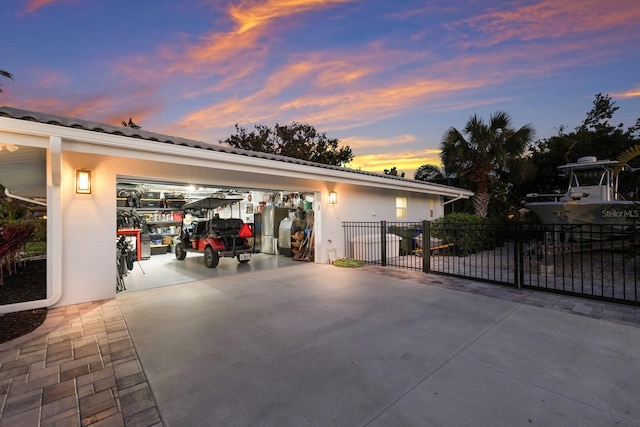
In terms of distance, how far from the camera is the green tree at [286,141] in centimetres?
2286

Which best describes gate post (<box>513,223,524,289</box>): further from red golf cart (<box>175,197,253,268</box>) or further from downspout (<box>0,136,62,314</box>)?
downspout (<box>0,136,62,314</box>)

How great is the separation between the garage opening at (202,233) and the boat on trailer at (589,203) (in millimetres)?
7448

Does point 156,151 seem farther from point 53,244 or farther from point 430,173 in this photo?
point 430,173

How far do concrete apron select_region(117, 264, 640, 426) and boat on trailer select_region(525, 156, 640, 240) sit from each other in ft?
18.9

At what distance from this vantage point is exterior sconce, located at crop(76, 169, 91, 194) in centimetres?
477

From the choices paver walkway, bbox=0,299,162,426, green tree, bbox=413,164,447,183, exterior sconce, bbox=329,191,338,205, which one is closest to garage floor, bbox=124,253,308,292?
exterior sconce, bbox=329,191,338,205

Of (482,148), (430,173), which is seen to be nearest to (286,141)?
(430,173)

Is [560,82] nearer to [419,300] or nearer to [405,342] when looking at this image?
[419,300]

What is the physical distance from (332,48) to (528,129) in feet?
32.1

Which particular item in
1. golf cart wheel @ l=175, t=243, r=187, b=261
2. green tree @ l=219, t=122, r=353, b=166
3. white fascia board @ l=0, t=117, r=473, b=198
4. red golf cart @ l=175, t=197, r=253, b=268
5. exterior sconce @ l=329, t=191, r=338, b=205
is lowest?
golf cart wheel @ l=175, t=243, r=187, b=261

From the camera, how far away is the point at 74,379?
249 cm

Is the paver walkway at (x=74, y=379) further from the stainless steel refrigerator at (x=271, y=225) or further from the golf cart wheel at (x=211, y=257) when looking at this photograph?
the stainless steel refrigerator at (x=271, y=225)

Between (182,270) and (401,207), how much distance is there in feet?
29.0

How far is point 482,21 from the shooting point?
23.4ft
